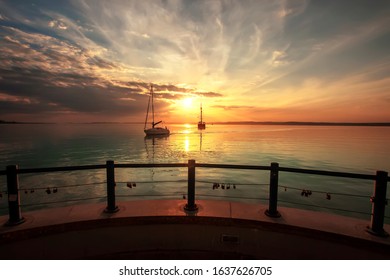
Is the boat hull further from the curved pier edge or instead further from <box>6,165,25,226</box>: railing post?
the curved pier edge

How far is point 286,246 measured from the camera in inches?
143

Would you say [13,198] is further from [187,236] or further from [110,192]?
[187,236]

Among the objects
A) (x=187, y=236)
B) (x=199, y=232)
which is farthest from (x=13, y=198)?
(x=199, y=232)

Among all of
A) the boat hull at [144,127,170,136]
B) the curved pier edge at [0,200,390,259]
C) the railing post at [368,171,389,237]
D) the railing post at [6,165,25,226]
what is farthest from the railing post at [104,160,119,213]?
the boat hull at [144,127,170,136]

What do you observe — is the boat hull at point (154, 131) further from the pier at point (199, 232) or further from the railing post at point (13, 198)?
the pier at point (199, 232)

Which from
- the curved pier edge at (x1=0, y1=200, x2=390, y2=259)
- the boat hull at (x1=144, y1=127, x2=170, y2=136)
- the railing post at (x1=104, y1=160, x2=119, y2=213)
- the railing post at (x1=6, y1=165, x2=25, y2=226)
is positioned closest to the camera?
the curved pier edge at (x1=0, y1=200, x2=390, y2=259)

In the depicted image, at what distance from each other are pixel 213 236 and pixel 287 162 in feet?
93.7

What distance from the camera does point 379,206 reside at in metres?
3.57

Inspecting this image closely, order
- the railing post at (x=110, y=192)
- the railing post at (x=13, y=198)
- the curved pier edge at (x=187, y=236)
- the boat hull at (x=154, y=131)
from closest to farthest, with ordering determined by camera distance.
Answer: the curved pier edge at (x=187, y=236) → the railing post at (x=13, y=198) → the railing post at (x=110, y=192) → the boat hull at (x=154, y=131)

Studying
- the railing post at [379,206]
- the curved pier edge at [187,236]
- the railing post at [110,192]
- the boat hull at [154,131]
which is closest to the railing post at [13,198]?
the curved pier edge at [187,236]

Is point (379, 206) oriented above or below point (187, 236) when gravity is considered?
above

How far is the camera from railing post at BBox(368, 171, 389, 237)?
11.6ft

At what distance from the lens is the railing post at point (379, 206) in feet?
11.6

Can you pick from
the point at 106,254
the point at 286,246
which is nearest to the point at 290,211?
the point at 286,246
